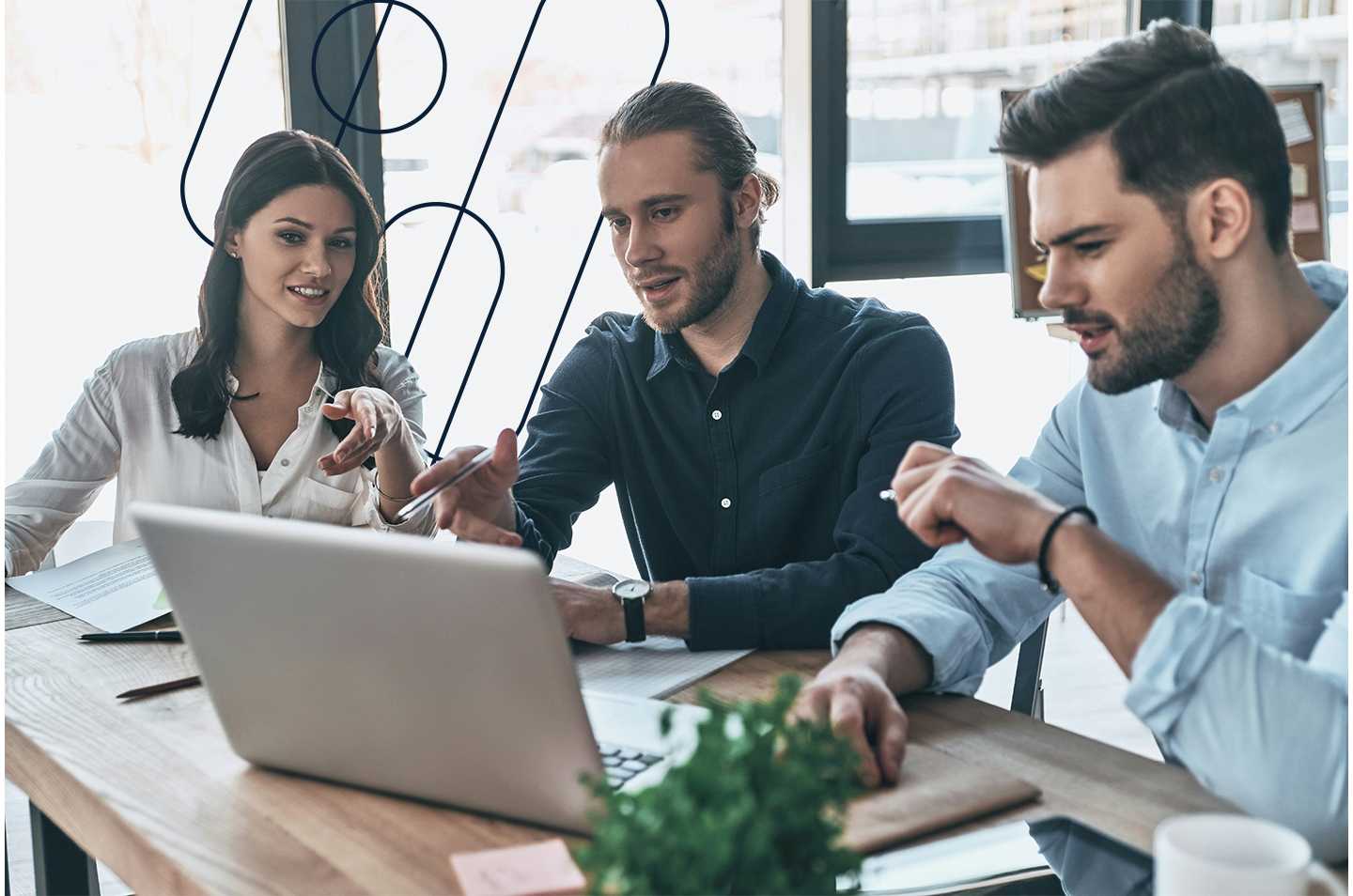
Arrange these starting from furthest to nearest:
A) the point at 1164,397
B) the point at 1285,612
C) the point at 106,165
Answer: the point at 106,165, the point at 1164,397, the point at 1285,612

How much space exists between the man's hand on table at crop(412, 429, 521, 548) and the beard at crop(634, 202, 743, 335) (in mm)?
382

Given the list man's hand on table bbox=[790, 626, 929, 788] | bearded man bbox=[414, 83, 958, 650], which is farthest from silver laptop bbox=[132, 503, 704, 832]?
bearded man bbox=[414, 83, 958, 650]

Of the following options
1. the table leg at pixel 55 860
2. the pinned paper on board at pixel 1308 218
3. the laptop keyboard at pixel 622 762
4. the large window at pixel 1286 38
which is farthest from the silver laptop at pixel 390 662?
the large window at pixel 1286 38

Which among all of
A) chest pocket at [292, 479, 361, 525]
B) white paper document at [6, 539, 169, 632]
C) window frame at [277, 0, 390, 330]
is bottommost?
white paper document at [6, 539, 169, 632]

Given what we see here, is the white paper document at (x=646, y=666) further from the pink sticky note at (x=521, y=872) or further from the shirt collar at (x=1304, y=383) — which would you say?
the shirt collar at (x=1304, y=383)

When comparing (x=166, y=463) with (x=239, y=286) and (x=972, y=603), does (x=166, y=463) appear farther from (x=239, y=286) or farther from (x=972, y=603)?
(x=972, y=603)

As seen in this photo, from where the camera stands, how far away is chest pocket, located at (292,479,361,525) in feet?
6.44

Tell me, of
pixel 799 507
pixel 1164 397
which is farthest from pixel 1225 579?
pixel 799 507

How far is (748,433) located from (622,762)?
830 millimetres

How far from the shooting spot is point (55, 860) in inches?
57.1

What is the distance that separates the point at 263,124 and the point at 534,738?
7.90 feet

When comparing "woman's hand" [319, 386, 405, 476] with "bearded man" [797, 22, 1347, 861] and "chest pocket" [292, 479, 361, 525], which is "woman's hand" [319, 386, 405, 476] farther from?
"bearded man" [797, 22, 1347, 861]

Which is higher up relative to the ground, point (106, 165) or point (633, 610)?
point (106, 165)

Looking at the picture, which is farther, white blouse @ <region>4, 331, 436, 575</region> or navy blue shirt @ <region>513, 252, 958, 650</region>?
white blouse @ <region>4, 331, 436, 575</region>
